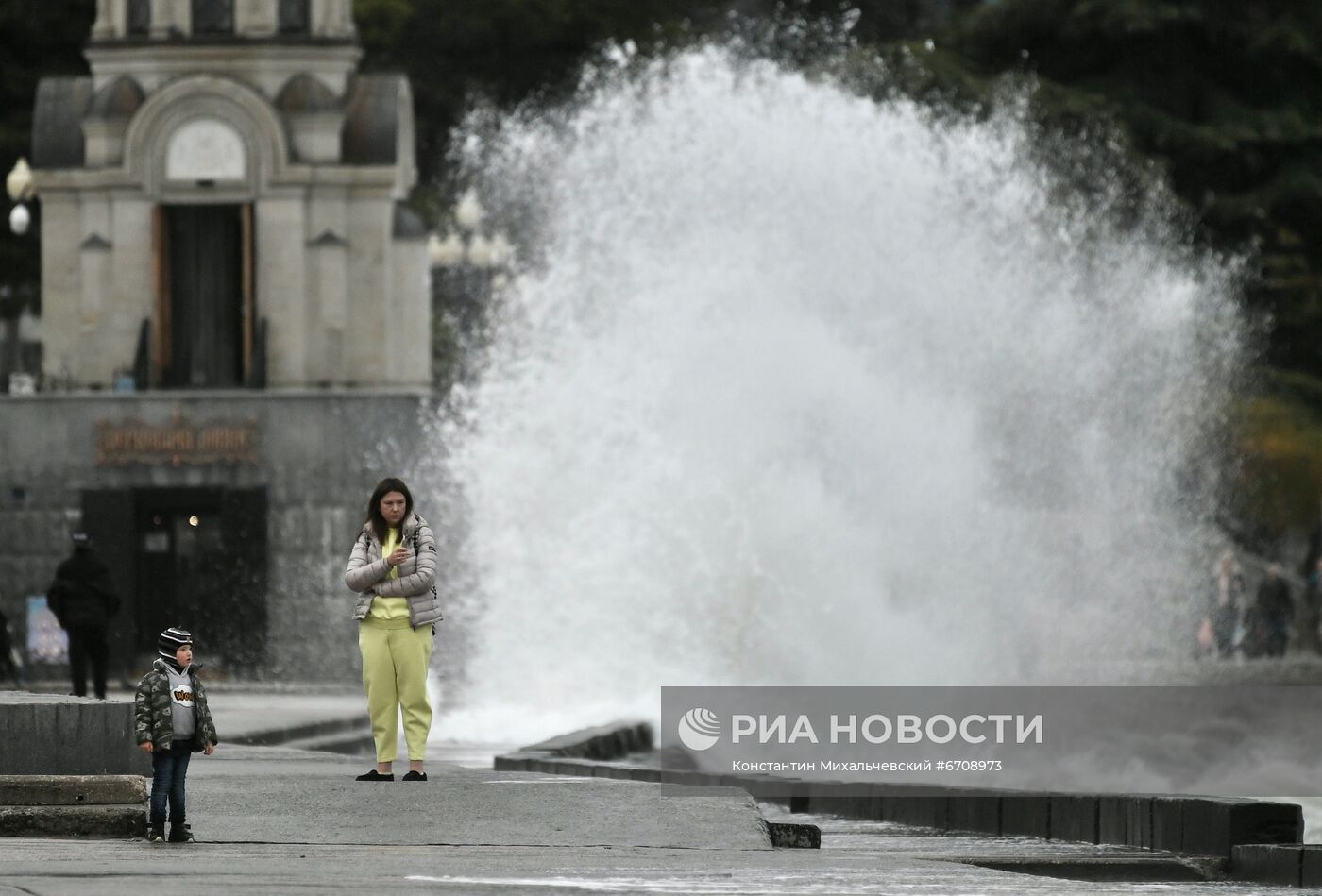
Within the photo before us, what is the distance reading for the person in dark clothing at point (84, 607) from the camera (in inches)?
1026

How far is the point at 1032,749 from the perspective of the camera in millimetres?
16750

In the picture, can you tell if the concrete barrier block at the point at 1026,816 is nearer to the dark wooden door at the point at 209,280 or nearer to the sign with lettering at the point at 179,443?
the sign with lettering at the point at 179,443

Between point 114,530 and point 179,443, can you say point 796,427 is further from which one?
point 114,530

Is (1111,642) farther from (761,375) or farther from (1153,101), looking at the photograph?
(1153,101)

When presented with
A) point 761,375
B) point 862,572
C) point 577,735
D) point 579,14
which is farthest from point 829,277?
point 579,14

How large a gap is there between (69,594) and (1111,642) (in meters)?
13.1

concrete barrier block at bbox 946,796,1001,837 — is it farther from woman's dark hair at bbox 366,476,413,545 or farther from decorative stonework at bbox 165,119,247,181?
decorative stonework at bbox 165,119,247,181

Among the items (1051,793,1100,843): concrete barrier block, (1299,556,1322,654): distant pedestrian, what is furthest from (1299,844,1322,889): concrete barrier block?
(1299,556,1322,654): distant pedestrian

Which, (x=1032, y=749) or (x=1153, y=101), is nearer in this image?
(x=1032, y=749)

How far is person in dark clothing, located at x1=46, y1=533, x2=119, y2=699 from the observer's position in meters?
26.1

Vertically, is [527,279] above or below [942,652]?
above

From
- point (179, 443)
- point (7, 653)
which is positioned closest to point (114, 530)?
point (179, 443)

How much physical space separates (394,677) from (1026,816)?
3.09 meters

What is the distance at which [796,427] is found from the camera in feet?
94.8
